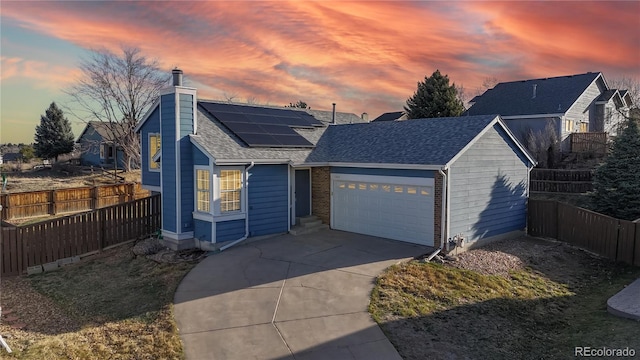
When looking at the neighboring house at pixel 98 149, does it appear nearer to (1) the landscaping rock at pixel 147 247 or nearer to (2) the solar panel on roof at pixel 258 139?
(1) the landscaping rock at pixel 147 247

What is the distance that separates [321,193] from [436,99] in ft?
76.7

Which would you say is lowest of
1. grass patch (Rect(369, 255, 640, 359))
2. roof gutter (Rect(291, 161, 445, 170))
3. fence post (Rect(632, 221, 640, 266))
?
grass patch (Rect(369, 255, 640, 359))

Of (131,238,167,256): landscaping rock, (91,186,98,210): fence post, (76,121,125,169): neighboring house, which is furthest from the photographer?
(76,121,125,169): neighboring house

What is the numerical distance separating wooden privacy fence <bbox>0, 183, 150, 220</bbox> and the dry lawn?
18120 mm

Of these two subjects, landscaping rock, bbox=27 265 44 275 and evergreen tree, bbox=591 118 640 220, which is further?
evergreen tree, bbox=591 118 640 220

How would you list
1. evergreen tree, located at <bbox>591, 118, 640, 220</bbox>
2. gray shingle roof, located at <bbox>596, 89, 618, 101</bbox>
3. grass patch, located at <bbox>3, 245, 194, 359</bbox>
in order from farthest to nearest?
gray shingle roof, located at <bbox>596, 89, 618, 101</bbox>
evergreen tree, located at <bbox>591, 118, 640, 220</bbox>
grass patch, located at <bbox>3, 245, 194, 359</bbox>

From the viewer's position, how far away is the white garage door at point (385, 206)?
47.3ft

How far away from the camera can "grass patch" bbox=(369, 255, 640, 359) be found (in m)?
8.53

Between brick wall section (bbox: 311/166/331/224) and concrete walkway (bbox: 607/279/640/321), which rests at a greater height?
brick wall section (bbox: 311/166/331/224)

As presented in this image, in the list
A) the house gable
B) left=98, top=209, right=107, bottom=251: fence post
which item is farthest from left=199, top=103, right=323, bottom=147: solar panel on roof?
the house gable

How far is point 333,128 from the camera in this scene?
2142 cm

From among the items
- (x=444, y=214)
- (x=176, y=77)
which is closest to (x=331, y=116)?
(x=176, y=77)

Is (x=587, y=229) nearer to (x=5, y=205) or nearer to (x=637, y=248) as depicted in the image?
(x=637, y=248)

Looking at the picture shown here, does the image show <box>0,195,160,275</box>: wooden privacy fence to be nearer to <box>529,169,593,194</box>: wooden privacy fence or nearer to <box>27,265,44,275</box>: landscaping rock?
<box>27,265,44,275</box>: landscaping rock
